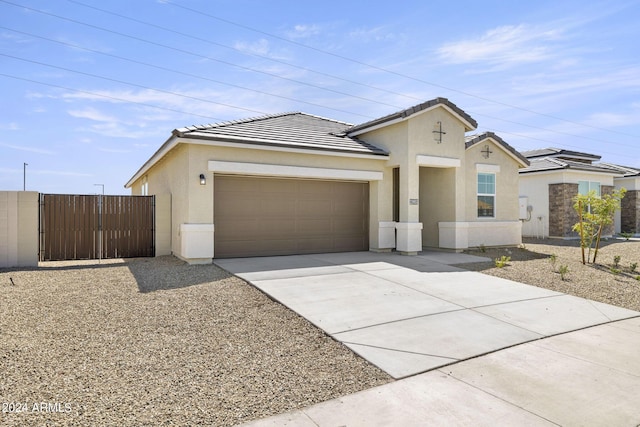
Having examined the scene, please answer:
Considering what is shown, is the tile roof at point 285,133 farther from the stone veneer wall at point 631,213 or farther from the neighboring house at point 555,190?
the stone veneer wall at point 631,213

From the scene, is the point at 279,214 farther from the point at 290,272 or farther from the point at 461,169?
the point at 461,169

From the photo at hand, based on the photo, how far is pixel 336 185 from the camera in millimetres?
12914

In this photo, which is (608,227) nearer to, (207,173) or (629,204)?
(629,204)

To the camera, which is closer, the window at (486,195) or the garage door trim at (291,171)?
the garage door trim at (291,171)

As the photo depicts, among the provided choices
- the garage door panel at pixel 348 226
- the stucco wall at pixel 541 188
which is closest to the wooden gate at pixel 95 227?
the garage door panel at pixel 348 226

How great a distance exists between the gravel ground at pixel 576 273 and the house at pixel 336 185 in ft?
6.16

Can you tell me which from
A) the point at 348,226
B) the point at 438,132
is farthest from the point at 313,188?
the point at 438,132

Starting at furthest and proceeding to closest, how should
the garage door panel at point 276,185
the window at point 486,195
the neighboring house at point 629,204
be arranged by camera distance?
1. the neighboring house at point 629,204
2. the window at point 486,195
3. the garage door panel at point 276,185

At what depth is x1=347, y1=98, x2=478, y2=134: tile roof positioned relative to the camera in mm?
12391

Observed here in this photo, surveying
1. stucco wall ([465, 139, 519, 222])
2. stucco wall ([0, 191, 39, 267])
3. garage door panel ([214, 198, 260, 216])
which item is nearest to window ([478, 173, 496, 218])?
stucco wall ([465, 139, 519, 222])

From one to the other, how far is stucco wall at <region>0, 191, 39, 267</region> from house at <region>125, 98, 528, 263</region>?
3.58 metres

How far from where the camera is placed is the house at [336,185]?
10750 millimetres

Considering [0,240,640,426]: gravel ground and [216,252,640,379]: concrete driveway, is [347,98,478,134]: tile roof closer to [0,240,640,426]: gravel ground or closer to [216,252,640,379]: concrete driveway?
[216,252,640,379]: concrete driveway

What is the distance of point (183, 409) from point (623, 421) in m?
3.91
